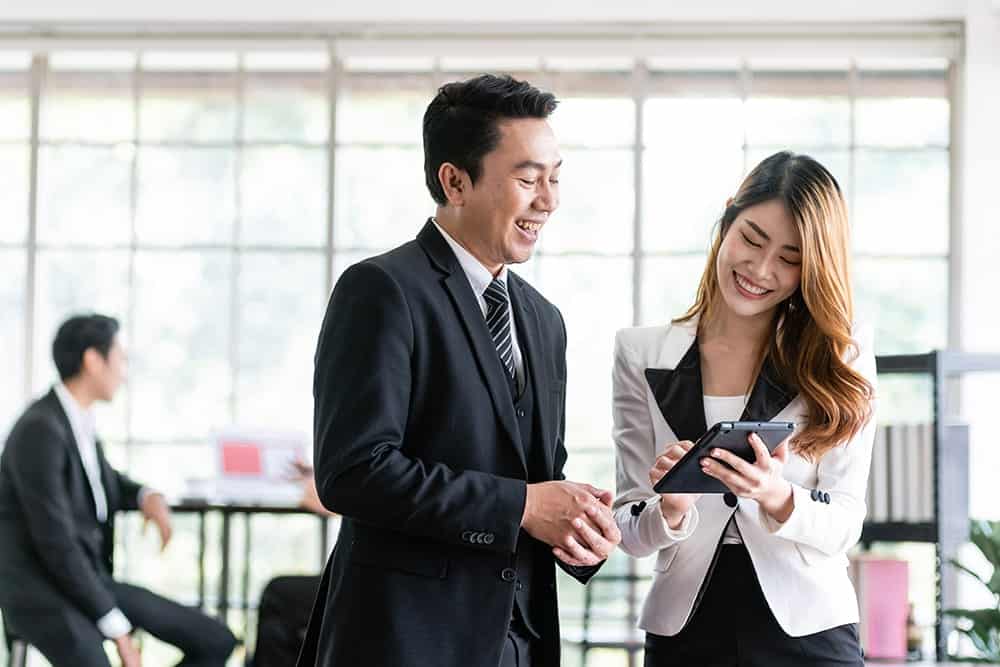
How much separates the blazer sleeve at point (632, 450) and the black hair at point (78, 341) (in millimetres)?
2823

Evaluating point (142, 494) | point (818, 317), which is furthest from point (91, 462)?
point (818, 317)

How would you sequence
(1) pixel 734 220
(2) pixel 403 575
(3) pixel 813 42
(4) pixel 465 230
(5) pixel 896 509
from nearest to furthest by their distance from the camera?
(2) pixel 403 575 → (4) pixel 465 230 → (1) pixel 734 220 → (5) pixel 896 509 → (3) pixel 813 42

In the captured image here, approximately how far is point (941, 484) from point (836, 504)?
6.56ft

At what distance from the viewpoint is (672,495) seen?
205 cm

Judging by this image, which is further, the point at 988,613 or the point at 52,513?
the point at 52,513

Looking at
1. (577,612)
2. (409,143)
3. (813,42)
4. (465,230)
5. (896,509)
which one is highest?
(813,42)

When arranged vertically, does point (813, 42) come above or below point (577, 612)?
above

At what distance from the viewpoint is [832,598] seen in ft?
6.83

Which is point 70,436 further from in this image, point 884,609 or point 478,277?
point 478,277

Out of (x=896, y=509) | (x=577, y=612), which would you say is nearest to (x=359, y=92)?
(x=577, y=612)

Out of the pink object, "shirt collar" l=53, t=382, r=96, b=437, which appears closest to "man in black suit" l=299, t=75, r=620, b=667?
the pink object

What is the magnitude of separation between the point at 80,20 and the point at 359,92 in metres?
1.32

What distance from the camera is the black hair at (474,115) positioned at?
2.04 metres

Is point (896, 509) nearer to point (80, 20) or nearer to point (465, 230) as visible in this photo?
point (465, 230)
